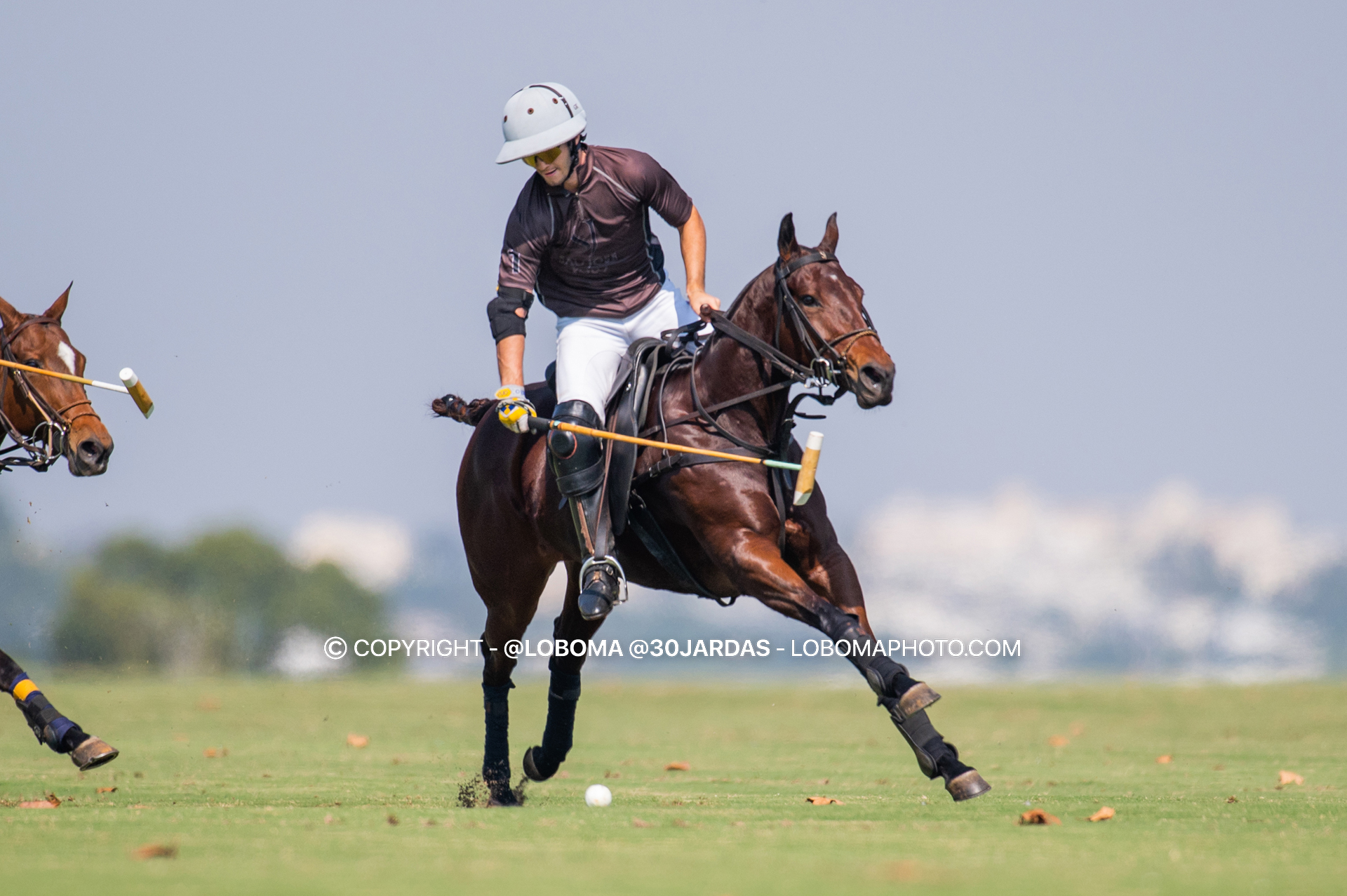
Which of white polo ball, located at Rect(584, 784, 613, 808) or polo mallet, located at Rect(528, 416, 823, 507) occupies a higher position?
polo mallet, located at Rect(528, 416, 823, 507)

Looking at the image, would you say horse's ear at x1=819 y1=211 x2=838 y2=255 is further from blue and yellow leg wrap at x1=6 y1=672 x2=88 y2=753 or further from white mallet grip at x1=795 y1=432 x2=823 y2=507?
blue and yellow leg wrap at x1=6 y1=672 x2=88 y2=753

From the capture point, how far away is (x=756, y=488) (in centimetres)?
798

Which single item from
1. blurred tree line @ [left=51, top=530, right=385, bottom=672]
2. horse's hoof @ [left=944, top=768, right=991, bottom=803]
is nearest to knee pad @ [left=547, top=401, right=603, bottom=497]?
horse's hoof @ [left=944, top=768, right=991, bottom=803]

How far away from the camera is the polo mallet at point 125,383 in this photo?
8.85 metres

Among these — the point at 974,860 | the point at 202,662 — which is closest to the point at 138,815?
the point at 974,860

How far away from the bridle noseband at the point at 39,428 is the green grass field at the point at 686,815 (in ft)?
5.79

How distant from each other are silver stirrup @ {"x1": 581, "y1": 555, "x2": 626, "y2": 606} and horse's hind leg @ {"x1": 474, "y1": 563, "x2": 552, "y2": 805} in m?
1.32

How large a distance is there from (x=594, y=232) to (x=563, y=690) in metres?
2.75

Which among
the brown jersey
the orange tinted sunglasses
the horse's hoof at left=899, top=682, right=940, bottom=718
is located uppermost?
the orange tinted sunglasses

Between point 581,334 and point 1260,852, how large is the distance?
4.41 metres

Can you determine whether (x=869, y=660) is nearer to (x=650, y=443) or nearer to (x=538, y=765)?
(x=650, y=443)

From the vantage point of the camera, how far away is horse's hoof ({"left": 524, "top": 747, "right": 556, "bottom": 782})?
9734 mm

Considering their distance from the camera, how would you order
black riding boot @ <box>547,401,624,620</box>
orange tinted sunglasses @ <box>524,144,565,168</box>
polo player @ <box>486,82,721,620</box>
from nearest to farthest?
black riding boot @ <box>547,401,624,620</box>
polo player @ <box>486,82,721,620</box>
orange tinted sunglasses @ <box>524,144,565,168</box>

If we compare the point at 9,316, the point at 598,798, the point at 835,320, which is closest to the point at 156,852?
the point at 598,798
